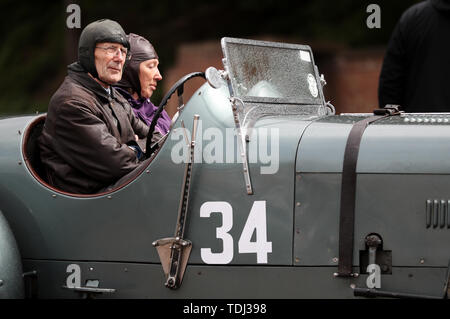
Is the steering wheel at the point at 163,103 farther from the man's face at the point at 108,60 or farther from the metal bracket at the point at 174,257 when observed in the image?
the metal bracket at the point at 174,257

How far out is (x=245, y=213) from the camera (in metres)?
3.41

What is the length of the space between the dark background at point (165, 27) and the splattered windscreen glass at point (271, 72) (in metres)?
6.51

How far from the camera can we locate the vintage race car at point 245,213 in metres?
3.28

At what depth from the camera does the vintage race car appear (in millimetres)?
3281

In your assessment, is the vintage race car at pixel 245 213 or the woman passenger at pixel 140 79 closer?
the vintage race car at pixel 245 213

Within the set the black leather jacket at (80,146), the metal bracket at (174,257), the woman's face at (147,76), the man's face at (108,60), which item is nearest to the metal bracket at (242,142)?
the metal bracket at (174,257)

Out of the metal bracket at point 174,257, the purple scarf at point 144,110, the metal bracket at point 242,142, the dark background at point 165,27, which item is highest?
the dark background at point 165,27

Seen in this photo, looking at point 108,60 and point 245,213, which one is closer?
point 245,213

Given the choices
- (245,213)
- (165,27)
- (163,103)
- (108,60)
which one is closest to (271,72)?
(163,103)

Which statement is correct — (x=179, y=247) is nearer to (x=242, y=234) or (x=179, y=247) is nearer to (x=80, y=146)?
(x=242, y=234)

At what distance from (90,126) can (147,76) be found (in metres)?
1.17

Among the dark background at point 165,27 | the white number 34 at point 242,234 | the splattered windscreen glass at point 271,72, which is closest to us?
the white number 34 at point 242,234

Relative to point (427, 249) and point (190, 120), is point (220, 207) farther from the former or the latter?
point (427, 249)
